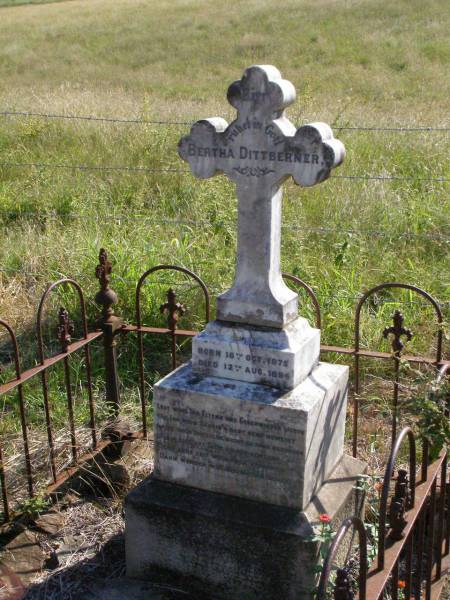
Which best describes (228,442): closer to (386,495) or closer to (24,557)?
(386,495)

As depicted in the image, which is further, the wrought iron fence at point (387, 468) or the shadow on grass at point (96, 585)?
the shadow on grass at point (96, 585)

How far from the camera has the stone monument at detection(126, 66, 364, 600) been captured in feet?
9.21

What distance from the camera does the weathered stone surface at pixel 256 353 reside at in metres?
2.92

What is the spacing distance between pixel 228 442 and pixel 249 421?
15 cm

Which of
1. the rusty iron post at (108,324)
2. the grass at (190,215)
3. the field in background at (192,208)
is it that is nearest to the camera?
the rusty iron post at (108,324)

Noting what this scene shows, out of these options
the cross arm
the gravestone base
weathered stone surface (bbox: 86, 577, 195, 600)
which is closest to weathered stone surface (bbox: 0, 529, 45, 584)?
weathered stone surface (bbox: 86, 577, 195, 600)

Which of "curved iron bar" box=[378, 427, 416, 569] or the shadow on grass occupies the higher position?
"curved iron bar" box=[378, 427, 416, 569]

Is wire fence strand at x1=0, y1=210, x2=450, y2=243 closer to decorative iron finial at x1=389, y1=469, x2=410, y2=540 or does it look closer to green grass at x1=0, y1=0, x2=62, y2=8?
decorative iron finial at x1=389, y1=469, x2=410, y2=540

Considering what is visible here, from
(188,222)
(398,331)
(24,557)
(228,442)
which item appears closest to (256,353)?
(228,442)

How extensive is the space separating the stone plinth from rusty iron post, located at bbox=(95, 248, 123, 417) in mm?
768

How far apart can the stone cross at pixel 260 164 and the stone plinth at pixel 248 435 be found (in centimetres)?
30

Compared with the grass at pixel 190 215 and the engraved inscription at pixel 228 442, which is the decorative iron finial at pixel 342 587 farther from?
the grass at pixel 190 215

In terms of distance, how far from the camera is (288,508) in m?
2.95

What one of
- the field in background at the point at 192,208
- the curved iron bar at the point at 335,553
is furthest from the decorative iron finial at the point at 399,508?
the field in background at the point at 192,208
